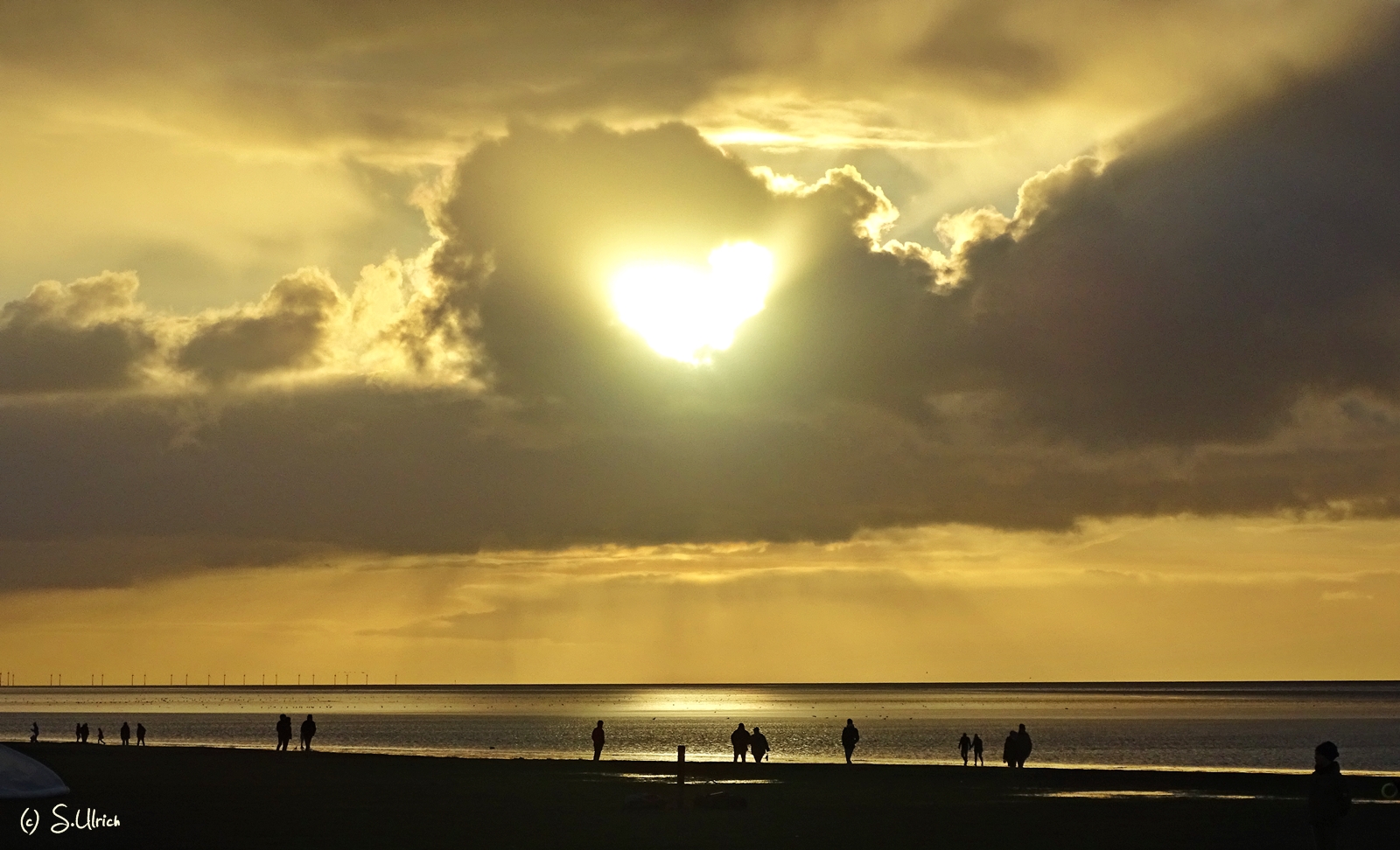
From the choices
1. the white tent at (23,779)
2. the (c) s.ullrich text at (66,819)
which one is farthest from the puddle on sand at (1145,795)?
the white tent at (23,779)

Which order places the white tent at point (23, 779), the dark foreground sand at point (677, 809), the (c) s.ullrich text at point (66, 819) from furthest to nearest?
the white tent at point (23, 779) → the (c) s.ullrich text at point (66, 819) → the dark foreground sand at point (677, 809)

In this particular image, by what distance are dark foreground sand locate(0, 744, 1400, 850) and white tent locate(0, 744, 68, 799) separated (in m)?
0.47

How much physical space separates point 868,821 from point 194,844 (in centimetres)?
1675

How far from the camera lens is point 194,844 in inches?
1390

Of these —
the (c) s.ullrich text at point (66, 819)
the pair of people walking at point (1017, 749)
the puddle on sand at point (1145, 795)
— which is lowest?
the (c) s.ullrich text at point (66, 819)

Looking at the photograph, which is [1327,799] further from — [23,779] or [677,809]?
[23,779]

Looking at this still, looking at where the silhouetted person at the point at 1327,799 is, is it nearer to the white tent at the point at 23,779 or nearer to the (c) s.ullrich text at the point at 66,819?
the (c) s.ullrich text at the point at 66,819

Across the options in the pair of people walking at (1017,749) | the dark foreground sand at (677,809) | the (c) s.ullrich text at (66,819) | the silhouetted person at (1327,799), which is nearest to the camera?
the silhouetted person at (1327,799)

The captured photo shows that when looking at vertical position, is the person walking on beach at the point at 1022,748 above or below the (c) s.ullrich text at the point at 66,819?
above

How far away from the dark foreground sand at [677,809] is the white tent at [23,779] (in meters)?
0.47

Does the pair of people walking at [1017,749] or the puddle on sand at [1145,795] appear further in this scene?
the pair of people walking at [1017,749]

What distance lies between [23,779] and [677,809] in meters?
17.5

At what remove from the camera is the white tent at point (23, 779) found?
139ft

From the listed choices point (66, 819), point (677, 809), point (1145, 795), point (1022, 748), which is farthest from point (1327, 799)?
point (1022, 748)
